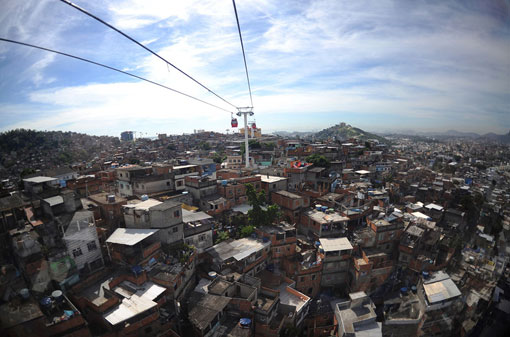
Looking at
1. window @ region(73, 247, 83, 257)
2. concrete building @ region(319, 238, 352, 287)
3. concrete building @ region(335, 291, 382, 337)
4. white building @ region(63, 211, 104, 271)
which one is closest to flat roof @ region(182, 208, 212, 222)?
white building @ region(63, 211, 104, 271)

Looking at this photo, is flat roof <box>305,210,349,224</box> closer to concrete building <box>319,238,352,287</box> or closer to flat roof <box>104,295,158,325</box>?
concrete building <box>319,238,352,287</box>

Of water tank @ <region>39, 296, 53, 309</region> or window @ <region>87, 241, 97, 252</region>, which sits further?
window @ <region>87, 241, 97, 252</region>

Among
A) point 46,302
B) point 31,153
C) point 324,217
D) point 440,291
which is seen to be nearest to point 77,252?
point 46,302

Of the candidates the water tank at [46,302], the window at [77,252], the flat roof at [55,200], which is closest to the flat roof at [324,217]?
the window at [77,252]

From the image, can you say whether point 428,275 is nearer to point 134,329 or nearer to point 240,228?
point 240,228

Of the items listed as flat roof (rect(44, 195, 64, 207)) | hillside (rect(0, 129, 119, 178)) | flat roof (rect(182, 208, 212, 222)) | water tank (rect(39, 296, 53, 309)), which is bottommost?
water tank (rect(39, 296, 53, 309))

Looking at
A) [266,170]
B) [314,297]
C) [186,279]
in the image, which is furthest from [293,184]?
[186,279]
